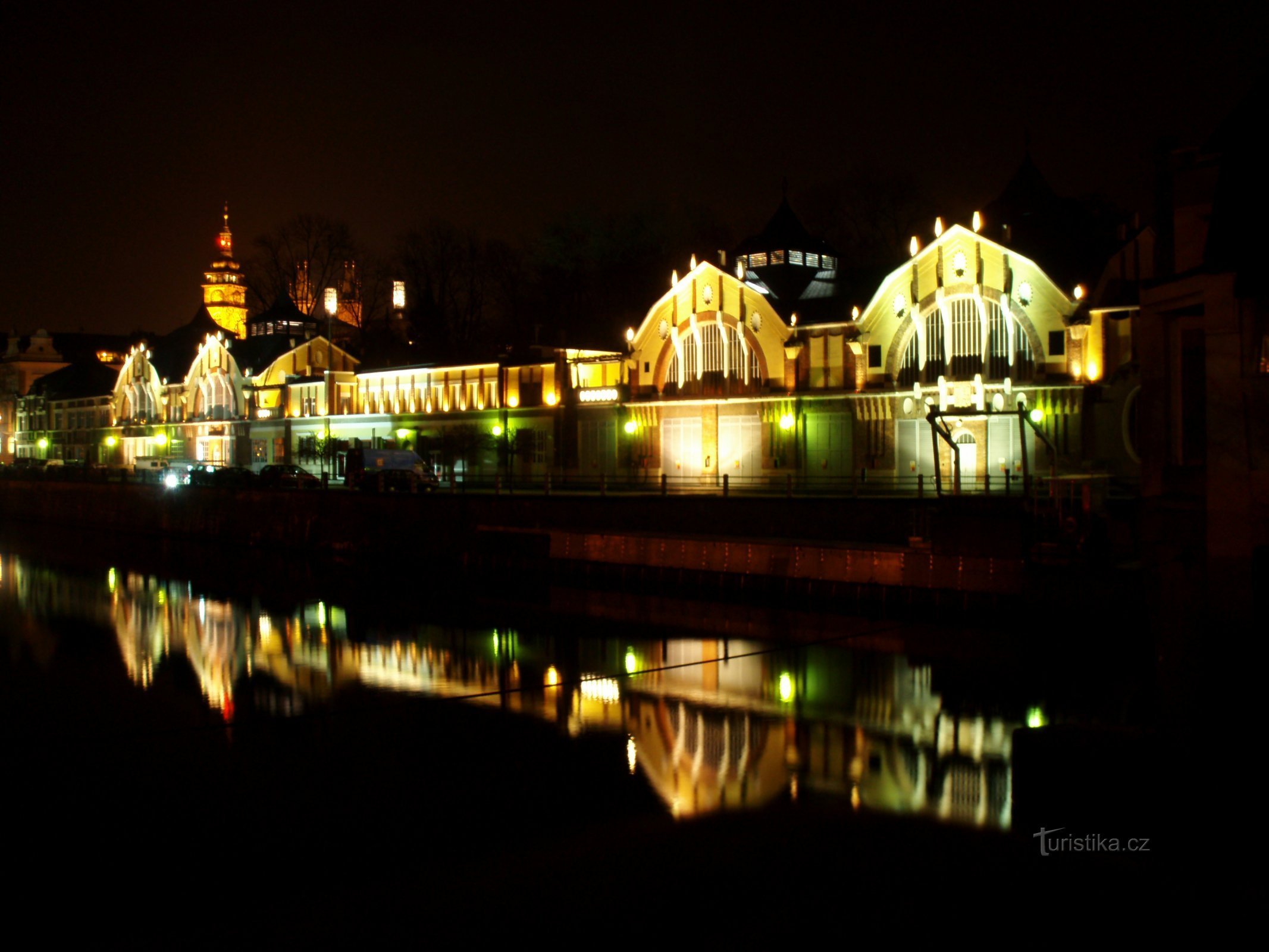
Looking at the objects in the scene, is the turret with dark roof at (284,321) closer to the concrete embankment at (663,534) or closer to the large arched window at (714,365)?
the concrete embankment at (663,534)

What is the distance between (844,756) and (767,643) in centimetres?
808

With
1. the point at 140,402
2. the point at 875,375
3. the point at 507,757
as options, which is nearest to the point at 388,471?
the point at 875,375

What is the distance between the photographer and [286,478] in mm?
48938

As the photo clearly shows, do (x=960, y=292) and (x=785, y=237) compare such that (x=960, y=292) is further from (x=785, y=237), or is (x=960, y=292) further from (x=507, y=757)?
(x=507, y=757)

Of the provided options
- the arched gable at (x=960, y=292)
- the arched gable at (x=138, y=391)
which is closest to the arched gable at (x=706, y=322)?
the arched gable at (x=960, y=292)

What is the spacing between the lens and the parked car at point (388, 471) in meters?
44.6

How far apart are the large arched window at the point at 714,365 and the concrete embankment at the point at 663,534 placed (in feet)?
44.4

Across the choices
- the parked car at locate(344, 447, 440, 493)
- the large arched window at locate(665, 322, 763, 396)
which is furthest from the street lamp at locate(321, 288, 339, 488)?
the large arched window at locate(665, 322, 763, 396)

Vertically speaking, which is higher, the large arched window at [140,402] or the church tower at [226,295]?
the church tower at [226,295]

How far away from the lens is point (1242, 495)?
46.1ft

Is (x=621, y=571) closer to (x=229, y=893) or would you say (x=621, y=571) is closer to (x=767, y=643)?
(x=767, y=643)

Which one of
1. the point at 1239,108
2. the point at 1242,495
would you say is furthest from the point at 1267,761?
the point at 1239,108

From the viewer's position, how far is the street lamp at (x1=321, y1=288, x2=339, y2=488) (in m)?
61.3

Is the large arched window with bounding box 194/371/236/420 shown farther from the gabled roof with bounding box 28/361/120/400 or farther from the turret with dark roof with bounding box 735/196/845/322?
the turret with dark roof with bounding box 735/196/845/322
